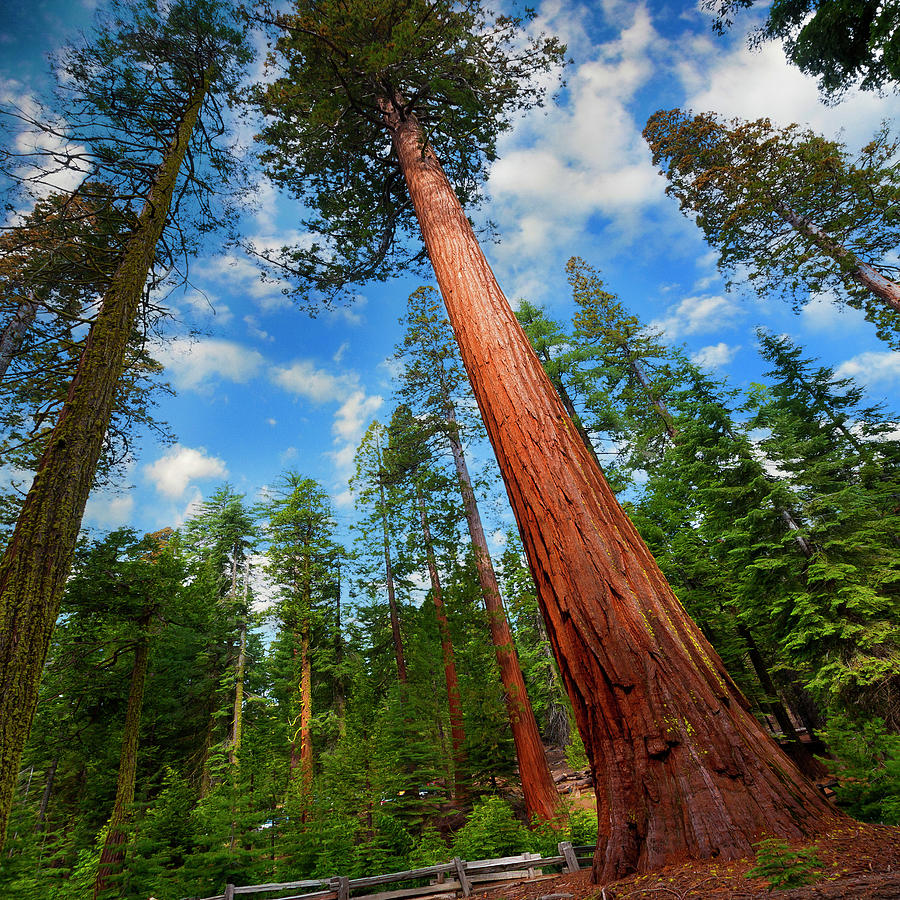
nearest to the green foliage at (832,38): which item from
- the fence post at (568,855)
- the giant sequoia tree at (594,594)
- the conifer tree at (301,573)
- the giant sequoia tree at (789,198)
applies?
the giant sequoia tree at (789,198)

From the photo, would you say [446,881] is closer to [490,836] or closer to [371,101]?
[490,836]

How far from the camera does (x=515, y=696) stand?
10.0 meters

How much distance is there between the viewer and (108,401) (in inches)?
157

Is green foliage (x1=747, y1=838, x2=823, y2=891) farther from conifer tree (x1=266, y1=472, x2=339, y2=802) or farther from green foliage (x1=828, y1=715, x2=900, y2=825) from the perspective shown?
conifer tree (x1=266, y1=472, x2=339, y2=802)

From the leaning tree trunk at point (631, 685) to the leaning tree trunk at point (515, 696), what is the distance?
8.47m

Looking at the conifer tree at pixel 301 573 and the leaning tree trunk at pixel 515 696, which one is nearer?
the leaning tree trunk at pixel 515 696

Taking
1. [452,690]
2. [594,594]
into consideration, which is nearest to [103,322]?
[594,594]

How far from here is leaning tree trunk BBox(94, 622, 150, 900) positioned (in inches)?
344

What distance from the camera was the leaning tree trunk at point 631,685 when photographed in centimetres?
206

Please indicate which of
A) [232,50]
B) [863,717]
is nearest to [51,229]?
[232,50]

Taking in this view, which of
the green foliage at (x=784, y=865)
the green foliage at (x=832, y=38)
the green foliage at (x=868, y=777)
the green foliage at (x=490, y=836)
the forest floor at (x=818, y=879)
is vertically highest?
the green foliage at (x=832, y=38)

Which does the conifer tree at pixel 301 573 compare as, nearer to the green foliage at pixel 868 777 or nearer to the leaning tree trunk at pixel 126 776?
the leaning tree trunk at pixel 126 776

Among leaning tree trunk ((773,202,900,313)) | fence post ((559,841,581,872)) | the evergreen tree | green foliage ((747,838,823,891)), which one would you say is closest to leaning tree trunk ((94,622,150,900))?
fence post ((559,841,581,872))

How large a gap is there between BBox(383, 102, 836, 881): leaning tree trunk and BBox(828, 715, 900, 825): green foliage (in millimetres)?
1680
